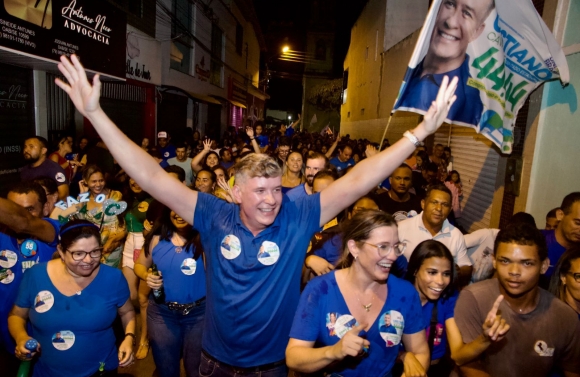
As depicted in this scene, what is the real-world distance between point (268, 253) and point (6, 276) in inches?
88.4

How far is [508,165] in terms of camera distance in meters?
7.33

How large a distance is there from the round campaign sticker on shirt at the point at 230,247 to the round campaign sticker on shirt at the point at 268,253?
13cm

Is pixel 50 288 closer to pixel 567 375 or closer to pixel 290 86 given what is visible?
pixel 567 375

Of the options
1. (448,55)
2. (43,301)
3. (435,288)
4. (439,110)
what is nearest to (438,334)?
(435,288)

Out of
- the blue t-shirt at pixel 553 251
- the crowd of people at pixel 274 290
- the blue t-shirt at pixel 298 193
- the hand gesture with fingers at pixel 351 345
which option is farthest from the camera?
the blue t-shirt at pixel 298 193

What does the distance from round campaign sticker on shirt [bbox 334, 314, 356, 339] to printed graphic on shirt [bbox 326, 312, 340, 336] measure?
11 mm

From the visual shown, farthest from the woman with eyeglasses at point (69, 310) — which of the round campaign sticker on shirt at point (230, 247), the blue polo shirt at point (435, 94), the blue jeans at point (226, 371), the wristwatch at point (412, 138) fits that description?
the blue polo shirt at point (435, 94)

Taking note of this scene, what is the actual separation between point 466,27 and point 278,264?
161 inches

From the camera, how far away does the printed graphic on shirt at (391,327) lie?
2.23 meters

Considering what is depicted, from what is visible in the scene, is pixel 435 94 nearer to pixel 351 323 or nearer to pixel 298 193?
pixel 298 193

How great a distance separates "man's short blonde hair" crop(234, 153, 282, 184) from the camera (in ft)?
7.71

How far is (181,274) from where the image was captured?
3.41m

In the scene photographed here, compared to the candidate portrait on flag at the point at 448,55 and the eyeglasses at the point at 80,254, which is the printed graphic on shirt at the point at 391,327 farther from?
the candidate portrait on flag at the point at 448,55

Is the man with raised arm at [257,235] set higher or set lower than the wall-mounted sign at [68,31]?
lower
